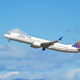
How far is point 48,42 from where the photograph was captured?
652 ft

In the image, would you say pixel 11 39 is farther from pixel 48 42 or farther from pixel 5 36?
pixel 48 42

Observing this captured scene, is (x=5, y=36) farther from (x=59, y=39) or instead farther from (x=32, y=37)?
(x=59, y=39)

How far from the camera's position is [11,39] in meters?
196

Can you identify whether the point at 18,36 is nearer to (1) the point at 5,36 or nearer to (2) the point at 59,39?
(1) the point at 5,36

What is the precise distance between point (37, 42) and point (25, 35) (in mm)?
7035

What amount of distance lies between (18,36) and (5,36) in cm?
830

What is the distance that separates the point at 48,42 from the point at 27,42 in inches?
428

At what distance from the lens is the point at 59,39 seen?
191625 millimetres

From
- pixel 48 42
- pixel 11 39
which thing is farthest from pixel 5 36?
Answer: pixel 48 42

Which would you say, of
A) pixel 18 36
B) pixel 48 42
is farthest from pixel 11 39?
pixel 48 42

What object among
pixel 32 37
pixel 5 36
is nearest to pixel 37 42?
pixel 32 37

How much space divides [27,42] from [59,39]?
16.2 metres

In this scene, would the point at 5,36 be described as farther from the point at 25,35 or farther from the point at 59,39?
the point at 59,39

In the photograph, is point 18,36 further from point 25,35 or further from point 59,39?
point 59,39
